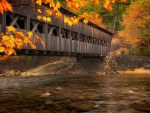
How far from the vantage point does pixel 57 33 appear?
1850cm

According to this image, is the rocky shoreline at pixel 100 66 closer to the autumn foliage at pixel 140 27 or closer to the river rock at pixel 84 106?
the autumn foliage at pixel 140 27

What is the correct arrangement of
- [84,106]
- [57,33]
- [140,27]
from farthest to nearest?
[140,27]
[57,33]
[84,106]

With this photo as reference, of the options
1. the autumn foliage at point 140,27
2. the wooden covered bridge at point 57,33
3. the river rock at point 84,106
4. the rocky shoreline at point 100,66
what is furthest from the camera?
the rocky shoreline at point 100,66

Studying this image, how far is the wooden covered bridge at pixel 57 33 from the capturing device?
13.7m

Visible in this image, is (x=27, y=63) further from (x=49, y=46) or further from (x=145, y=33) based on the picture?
(x=49, y=46)

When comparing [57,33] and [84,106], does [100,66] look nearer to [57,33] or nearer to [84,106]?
[57,33]

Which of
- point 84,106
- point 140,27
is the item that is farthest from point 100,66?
point 84,106

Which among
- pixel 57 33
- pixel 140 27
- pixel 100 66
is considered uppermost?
pixel 140 27

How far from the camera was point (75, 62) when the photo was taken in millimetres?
31562

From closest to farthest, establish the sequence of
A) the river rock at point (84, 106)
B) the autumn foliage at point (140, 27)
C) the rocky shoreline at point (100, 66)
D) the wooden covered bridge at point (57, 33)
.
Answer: the river rock at point (84, 106)
the wooden covered bridge at point (57, 33)
the autumn foliage at point (140, 27)
the rocky shoreline at point (100, 66)

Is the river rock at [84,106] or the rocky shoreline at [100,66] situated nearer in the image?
the river rock at [84,106]

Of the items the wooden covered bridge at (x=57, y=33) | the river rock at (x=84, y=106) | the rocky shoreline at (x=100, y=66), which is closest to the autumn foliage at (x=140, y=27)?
the rocky shoreline at (x=100, y=66)

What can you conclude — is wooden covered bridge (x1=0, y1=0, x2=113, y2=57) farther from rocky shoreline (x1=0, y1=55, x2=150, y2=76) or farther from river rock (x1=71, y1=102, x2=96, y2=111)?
river rock (x1=71, y1=102, x2=96, y2=111)

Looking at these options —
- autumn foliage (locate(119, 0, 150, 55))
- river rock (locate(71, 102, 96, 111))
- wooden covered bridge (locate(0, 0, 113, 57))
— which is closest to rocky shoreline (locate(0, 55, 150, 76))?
wooden covered bridge (locate(0, 0, 113, 57))
